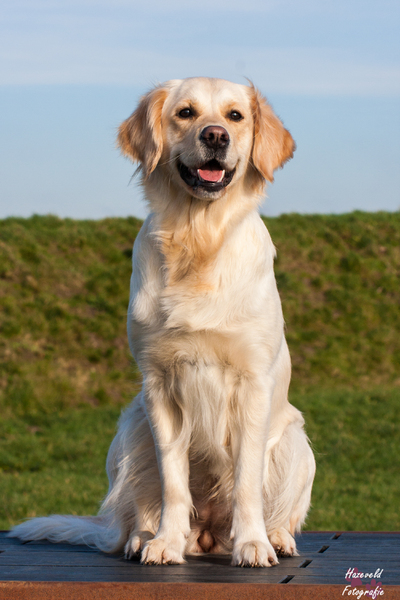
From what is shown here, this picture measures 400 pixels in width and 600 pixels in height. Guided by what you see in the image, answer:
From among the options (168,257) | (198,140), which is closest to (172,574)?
(168,257)

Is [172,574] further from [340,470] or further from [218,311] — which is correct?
[340,470]

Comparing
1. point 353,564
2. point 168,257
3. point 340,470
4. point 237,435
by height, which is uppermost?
point 168,257

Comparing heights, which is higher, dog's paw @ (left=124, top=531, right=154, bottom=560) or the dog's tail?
dog's paw @ (left=124, top=531, right=154, bottom=560)

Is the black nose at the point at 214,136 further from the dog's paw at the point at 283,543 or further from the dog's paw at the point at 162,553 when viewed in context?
the dog's paw at the point at 283,543

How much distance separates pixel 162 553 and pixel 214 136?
1.64 metres

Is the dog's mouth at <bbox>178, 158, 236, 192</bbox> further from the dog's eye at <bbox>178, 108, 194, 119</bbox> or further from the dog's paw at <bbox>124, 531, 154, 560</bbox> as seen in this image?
the dog's paw at <bbox>124, 531, 154, 560</bbox>

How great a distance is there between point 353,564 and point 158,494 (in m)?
0.90

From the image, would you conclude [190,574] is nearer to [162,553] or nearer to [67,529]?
[162,553]

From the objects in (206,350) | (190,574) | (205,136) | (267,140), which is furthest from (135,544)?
(267,140)

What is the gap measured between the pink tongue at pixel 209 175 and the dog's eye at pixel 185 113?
10.7 inches

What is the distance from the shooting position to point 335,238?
14.0m

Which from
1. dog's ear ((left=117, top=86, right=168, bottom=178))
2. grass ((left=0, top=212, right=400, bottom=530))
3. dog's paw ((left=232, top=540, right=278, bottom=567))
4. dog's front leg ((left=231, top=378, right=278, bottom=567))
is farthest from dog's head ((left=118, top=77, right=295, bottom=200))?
grass ((left=0, top=212, right=400, bottom=530))

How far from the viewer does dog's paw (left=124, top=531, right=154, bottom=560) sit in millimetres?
2764

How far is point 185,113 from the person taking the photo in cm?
286
